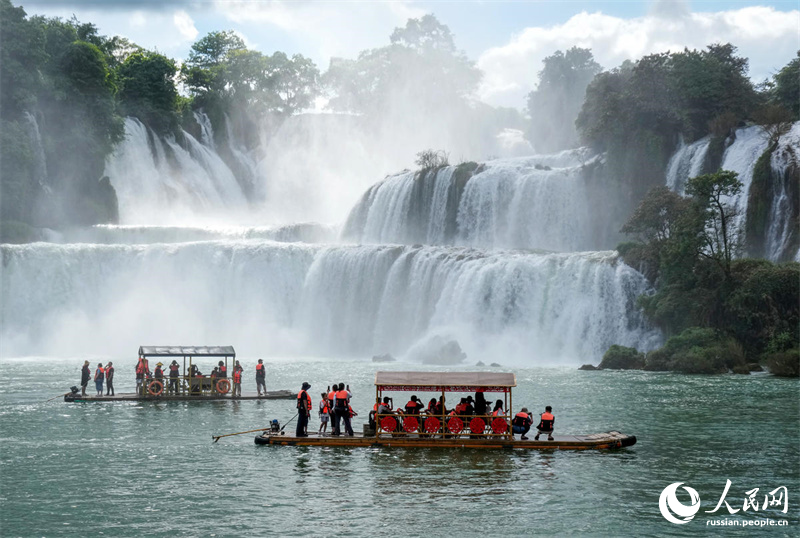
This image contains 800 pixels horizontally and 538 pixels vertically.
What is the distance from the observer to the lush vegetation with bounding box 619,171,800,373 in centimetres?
4344

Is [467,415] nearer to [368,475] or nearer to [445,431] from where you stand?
[445,431]

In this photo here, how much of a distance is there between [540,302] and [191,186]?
48750 mm

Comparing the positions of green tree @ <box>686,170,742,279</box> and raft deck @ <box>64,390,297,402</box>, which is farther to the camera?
green tree @ <box>686,170,742,279</box>

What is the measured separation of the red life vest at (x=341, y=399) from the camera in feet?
79.6

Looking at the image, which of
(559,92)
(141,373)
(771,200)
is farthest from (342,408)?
(559,92)

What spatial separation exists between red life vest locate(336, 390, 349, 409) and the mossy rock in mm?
24566

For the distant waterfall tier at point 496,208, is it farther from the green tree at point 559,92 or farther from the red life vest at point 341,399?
the green tree at point 559,92

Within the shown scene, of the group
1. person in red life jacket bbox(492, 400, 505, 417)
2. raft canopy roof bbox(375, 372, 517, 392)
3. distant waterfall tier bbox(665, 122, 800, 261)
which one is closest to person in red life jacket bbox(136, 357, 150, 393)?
raft canopy roof bbox(375, 372, 517, 392)

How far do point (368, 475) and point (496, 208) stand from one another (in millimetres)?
50549

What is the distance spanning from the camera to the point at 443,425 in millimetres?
23891

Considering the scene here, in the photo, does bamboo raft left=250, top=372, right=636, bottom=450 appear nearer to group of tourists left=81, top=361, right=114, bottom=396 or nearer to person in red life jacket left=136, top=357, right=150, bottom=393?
person in red life jacket left=136, top=357, right=150, bottom=393

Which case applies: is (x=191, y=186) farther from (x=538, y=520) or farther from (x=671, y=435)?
(x=538, y=520)

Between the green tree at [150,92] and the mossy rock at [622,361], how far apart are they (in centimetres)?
5915

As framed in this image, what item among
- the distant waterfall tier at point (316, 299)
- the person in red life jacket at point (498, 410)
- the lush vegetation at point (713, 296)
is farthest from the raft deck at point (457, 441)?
the distant waterfall tier at point (316, 299)
